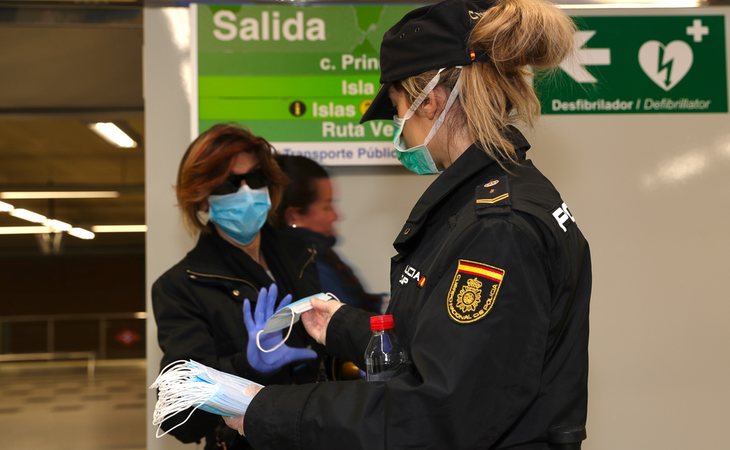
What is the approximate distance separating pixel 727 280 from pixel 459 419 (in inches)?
99.0

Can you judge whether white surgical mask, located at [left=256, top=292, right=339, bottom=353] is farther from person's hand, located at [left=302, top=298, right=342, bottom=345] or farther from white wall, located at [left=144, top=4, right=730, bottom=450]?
white wall, located at [left=144, top=4, right=730, bottom=450]

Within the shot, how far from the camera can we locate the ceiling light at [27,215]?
16.8 meters

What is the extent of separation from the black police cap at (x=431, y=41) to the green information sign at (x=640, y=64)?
1.80m

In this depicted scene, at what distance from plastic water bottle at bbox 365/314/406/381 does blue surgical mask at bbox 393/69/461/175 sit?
372mm

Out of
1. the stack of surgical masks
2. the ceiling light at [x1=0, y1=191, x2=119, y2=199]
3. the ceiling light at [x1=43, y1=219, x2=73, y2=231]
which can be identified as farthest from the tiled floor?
the stack of surgical masks

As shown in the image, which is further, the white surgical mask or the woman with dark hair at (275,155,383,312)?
the woman with dark hair at (275,155,383,312)

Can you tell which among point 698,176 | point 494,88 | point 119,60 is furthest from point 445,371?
point 119,60

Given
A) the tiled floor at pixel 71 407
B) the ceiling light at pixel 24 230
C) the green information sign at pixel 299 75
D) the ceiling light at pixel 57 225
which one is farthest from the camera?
the ceiling light at pixel 24 230

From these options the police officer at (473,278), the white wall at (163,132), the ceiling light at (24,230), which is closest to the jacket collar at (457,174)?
the police officer at (473,278)

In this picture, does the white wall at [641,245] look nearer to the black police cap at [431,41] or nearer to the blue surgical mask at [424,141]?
the blue surgical mask at [424,141]

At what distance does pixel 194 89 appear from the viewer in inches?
123

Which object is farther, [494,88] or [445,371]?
[494,88]

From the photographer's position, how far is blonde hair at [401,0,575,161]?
4.79 feet

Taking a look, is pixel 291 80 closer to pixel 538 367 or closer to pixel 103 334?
pixel 538 367
